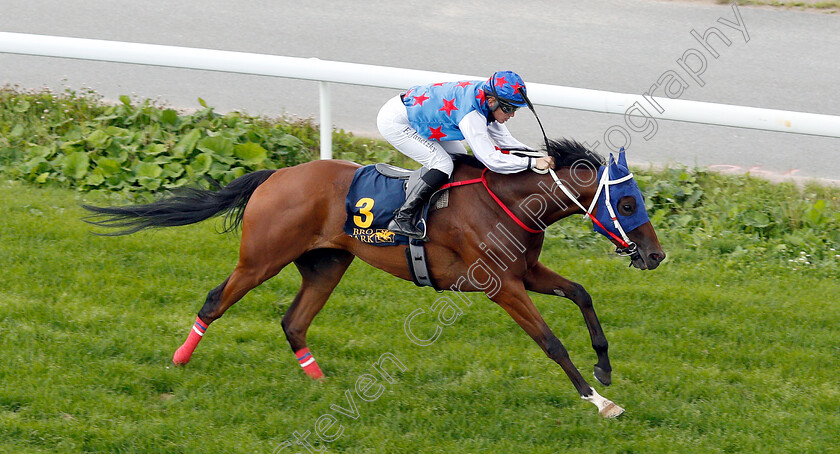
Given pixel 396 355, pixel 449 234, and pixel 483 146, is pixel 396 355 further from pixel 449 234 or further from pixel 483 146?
pixel 483 146

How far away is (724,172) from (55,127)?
607 cm

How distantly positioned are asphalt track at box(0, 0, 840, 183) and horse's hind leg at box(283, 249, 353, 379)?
3037 mm

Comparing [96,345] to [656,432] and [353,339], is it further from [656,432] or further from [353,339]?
[656,432]

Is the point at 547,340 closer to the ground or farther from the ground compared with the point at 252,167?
farther from the ground

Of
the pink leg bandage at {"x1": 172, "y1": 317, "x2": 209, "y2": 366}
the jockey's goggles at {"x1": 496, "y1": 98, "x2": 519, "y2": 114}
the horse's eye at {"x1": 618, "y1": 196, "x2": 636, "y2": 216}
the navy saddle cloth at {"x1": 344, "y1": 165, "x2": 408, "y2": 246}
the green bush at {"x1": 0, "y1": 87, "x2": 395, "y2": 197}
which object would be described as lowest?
the pink leg bandage at {"x1": 172, "y1": 317, "x2": 209, "y2": 366}

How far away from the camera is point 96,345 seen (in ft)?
18.2

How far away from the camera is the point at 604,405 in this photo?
499 centimetres

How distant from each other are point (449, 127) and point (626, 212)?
1129 mm

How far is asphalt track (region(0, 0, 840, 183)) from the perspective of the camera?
8.68m

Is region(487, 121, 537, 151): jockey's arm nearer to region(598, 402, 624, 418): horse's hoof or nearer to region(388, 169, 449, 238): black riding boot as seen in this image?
region(388, 169, 449, 238): black riding boot

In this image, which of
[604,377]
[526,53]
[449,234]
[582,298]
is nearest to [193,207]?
[449,234]

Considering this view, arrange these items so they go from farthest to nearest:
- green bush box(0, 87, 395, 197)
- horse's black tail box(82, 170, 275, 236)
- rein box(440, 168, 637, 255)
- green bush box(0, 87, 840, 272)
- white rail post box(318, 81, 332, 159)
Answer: green bush box(0, 87, 395, 197)
white rail post box(318, 81, 332, 159)
green bush box(0, 87, 840, 272)
horse's black tail box(82, 170, 275, 236)
rein box(440, 168, 637, 255)

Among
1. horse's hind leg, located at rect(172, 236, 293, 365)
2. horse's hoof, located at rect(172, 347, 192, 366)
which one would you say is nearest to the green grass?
horse's hoof, located at rect(172, 347, 192, 366)

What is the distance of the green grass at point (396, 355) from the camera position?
487cm
